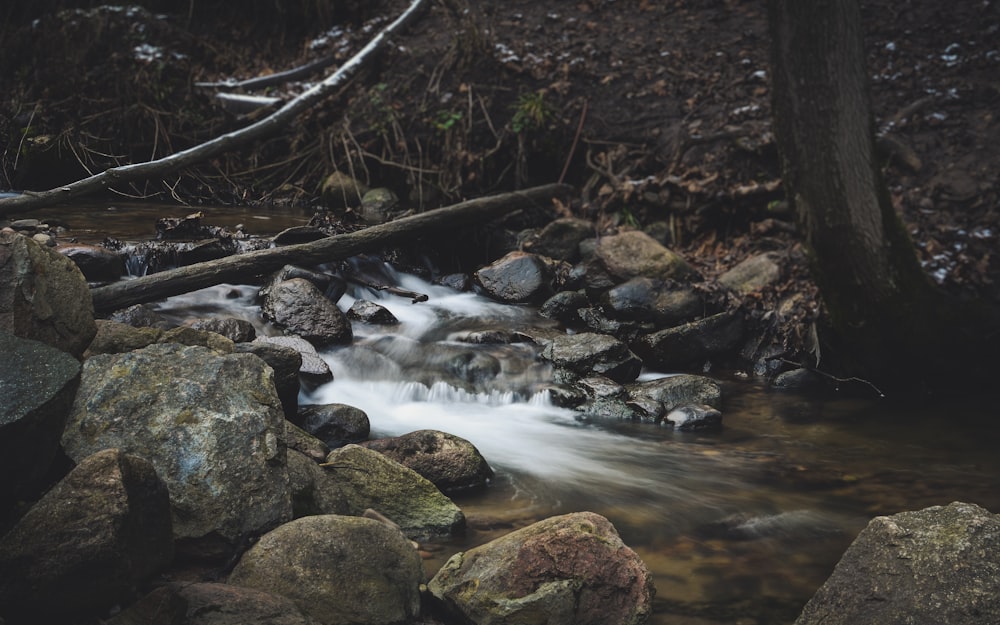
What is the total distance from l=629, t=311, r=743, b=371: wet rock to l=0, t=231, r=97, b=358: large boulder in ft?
15.2

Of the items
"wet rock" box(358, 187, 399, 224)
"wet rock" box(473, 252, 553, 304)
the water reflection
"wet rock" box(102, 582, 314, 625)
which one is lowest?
the water reflection

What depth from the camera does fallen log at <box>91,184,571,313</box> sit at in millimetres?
5859

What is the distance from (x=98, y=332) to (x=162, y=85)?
8.29 meters

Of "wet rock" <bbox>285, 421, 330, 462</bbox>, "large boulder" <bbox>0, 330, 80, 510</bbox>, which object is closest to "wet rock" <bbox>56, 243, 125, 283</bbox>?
"wet rock" <bbox>285, 421, 330, 462</bbox>

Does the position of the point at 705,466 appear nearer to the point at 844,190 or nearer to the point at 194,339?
the point at 844,190

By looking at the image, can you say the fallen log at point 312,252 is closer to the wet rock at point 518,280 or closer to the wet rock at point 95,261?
the wet rock at point 95,261

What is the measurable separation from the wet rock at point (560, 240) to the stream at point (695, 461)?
126cm

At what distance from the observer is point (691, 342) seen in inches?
272

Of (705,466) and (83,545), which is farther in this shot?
(705,466)

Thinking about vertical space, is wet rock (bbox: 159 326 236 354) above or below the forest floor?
below

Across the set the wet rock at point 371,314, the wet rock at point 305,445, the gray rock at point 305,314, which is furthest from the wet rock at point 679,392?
the wet rock at point 305,445

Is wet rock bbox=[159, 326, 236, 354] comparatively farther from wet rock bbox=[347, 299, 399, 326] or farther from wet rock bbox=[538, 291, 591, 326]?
wet rock bbox=[538, 291, 591, 326]

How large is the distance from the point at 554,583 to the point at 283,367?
2616mm

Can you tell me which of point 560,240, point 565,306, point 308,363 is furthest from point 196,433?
point 560,240
